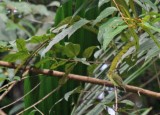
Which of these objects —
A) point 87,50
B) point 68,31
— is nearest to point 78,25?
point 68,31

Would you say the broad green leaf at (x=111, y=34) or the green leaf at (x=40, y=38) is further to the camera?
A: the green leaf at (x=40, y=38)

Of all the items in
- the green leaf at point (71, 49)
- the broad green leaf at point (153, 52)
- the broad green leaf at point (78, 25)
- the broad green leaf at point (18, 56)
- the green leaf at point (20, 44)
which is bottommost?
the broad green leaf at point (153, 52)

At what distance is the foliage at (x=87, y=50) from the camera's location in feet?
1.84

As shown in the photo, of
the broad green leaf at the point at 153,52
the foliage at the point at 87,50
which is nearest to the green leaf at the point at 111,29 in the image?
the foliage at the point at 87,50

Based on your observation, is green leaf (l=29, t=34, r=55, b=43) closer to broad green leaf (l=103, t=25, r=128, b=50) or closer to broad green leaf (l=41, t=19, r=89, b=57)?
broad green leaf (l=41, t=19, r=89, b=57)

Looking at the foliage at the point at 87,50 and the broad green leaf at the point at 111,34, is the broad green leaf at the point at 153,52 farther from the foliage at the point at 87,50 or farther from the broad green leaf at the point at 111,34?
the broad green leaf at the point at 111,34

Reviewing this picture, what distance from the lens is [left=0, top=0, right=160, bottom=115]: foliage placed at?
0.56 m

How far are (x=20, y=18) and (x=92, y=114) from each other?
42.3 inches

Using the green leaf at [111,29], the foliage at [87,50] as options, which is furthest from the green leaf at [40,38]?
the green leaf at [111,29]

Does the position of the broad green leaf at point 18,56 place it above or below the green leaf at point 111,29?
below

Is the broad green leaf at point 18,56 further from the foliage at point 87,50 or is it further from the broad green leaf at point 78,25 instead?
the broad green leaf at point 78,25

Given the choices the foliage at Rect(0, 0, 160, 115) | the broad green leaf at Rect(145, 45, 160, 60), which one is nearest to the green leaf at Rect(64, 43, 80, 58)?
the foliage at Rect(0, 0, 160, 115)

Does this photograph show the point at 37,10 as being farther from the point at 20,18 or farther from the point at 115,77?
the point at 115,77

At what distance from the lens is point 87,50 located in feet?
2.33
